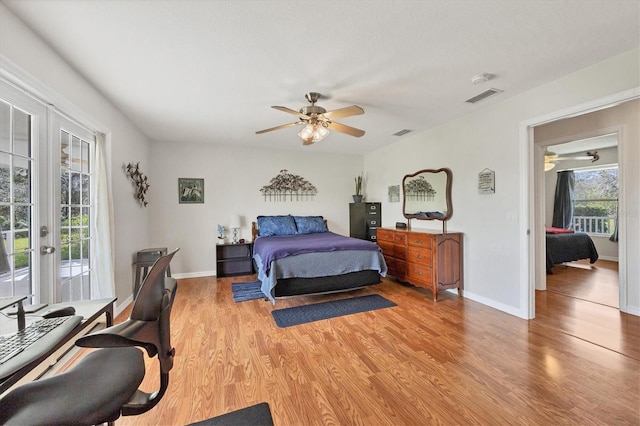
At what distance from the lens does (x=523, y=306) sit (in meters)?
2.86

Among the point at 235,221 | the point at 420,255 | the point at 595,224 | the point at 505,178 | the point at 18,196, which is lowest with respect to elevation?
the point at 420,255

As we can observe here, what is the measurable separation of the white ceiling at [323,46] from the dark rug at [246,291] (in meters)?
2.51

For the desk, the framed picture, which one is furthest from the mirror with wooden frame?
the desk

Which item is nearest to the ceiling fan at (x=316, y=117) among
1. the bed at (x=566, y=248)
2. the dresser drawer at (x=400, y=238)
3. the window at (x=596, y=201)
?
the dresser drawer at (x=400, y=238)

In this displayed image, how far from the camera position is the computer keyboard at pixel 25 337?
0.91 m

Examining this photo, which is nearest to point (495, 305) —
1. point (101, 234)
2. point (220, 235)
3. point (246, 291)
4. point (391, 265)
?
point (391, 265)

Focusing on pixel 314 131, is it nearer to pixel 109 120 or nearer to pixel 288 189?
pixel 109 120

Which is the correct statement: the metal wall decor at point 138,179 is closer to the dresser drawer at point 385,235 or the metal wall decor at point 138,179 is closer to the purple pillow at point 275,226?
the purple pillow at point 275,226

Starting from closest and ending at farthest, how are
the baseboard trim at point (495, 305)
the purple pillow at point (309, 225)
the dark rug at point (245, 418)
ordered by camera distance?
the dark rug at point (245, 418)
the baseboard trim at point (495, 305)
the purple pillow at point (309, 225)

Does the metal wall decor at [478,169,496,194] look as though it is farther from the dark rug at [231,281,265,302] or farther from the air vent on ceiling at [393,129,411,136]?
the dark rug at [231,281,265,302]

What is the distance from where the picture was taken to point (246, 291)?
12.8ft

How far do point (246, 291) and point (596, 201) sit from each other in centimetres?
802

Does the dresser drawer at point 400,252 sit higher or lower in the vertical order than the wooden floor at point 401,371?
higher

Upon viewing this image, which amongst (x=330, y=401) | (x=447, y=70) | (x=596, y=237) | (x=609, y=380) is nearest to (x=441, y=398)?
(x=330, y=401)
